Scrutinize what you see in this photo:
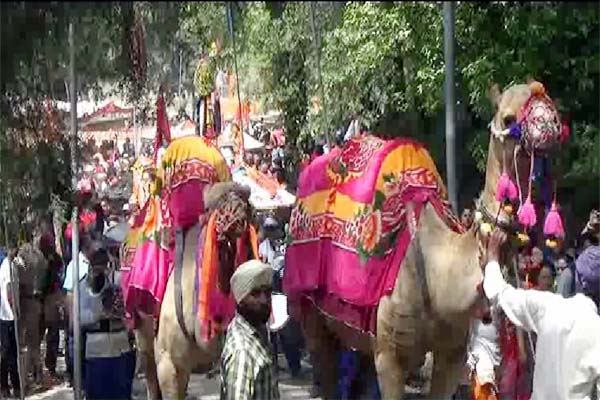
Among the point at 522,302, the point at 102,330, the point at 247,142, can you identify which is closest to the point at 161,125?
the point at 102,330

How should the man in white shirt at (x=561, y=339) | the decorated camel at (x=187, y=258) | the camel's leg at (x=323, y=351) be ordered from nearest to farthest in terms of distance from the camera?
the man in white shirt at (x=561, y=339) < the decorated camel at (x=187, y=258) < the camel's leg at (x=323, y=351)

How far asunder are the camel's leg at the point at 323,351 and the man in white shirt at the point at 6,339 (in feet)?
12.8

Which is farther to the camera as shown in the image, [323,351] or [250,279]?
[323,351]

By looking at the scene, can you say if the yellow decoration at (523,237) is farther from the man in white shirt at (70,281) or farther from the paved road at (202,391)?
the paved road at (202,391)

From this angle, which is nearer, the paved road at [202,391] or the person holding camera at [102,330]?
the person holding camera at [102,330]

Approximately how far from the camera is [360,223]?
9.76 meters

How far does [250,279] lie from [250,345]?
29cm

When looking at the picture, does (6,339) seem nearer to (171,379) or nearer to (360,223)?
(171,379)

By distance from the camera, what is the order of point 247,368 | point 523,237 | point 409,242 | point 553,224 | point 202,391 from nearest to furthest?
point 247,368 < point 523,237 < point 553,224 < point 409,242 < point 202,391

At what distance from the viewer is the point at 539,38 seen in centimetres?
1436

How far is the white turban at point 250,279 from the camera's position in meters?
5.91

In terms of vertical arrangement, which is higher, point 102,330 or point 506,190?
point 506,190

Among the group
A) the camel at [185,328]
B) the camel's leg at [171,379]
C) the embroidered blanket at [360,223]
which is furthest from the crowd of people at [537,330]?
the camel's leg at [171,379]

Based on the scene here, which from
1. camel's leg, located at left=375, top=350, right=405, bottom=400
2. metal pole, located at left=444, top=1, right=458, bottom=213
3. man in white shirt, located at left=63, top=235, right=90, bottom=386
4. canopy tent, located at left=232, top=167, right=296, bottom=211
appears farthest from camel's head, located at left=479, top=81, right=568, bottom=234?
canopy tent, located at left=232, top=167, right=296, bottom=211
